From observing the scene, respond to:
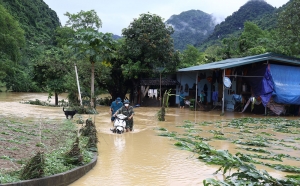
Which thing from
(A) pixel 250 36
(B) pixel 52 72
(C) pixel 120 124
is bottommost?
(C) pixel 120 124

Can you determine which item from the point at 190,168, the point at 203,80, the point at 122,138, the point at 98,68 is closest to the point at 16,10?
the point at 98,68

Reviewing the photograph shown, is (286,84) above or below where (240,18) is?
below

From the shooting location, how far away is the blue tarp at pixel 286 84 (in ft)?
66.8

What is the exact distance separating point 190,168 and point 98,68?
21.0 m

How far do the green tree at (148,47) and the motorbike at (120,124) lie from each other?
15.1 metres

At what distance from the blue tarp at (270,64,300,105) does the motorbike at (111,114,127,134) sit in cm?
1228

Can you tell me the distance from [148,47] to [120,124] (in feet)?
53.7

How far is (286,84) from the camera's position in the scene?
21453mm

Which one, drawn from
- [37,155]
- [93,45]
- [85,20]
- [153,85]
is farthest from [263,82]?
[85,20]

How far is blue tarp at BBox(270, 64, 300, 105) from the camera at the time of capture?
20359 mm

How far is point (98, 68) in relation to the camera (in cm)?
2686

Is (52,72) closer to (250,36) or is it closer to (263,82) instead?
(263,82)

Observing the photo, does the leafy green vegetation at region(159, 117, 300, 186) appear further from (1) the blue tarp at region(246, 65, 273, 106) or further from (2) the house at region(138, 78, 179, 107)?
(2) the house at region(138, 78, 179, 107)

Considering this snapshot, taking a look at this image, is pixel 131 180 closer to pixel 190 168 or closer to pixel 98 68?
pixel 190 168
